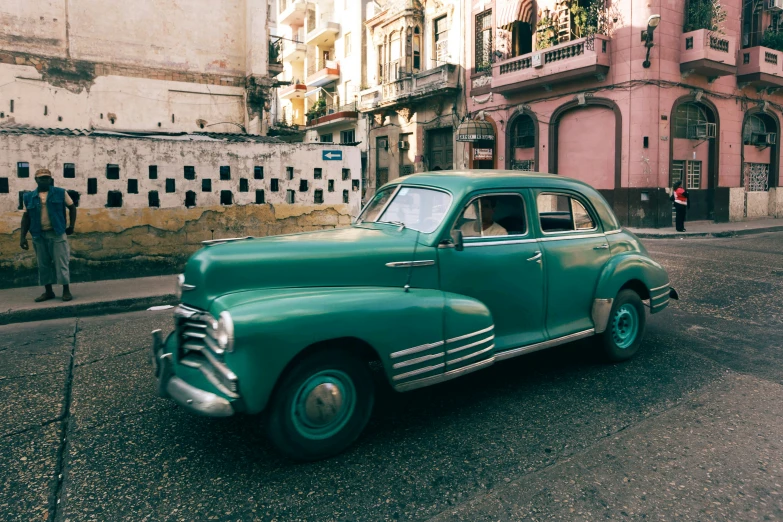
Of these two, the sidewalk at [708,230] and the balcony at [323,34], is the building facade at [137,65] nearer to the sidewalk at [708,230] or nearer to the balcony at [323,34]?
the sidewalk at [708,230]

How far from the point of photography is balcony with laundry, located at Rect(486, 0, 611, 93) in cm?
1953

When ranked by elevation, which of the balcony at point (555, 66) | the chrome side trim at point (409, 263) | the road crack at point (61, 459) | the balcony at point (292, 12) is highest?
the balcony at point (292, 12)

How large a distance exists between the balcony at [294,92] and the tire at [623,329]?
36719 mm

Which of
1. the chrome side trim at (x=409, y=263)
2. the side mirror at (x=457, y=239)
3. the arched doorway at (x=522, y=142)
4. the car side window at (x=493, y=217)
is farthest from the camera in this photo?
the arched doorway at (x=522, y=142)

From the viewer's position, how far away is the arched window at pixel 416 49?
28.2m

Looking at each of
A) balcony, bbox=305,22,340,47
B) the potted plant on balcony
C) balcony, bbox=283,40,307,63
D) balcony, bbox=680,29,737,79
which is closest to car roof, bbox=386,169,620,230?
balcony, bbox=680,29,737,79

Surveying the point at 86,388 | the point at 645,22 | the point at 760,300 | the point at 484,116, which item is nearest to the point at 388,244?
the point at 86,388

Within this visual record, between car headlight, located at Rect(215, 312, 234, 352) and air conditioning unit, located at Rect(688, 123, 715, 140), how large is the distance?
21272 millimetres

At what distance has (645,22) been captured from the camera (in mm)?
18625

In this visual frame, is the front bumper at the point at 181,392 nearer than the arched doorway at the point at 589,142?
Yes

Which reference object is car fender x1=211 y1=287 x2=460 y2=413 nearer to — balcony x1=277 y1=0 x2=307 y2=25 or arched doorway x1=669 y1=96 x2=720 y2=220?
arched doorway x1=669 y1=96 x2=720 y2=220

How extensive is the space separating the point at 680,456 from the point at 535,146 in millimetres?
20596

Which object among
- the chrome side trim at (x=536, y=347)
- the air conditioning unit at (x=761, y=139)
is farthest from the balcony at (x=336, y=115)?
the chrome side trim at (x=536, y=347)

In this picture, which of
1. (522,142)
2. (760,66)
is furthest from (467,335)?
(760,66)
